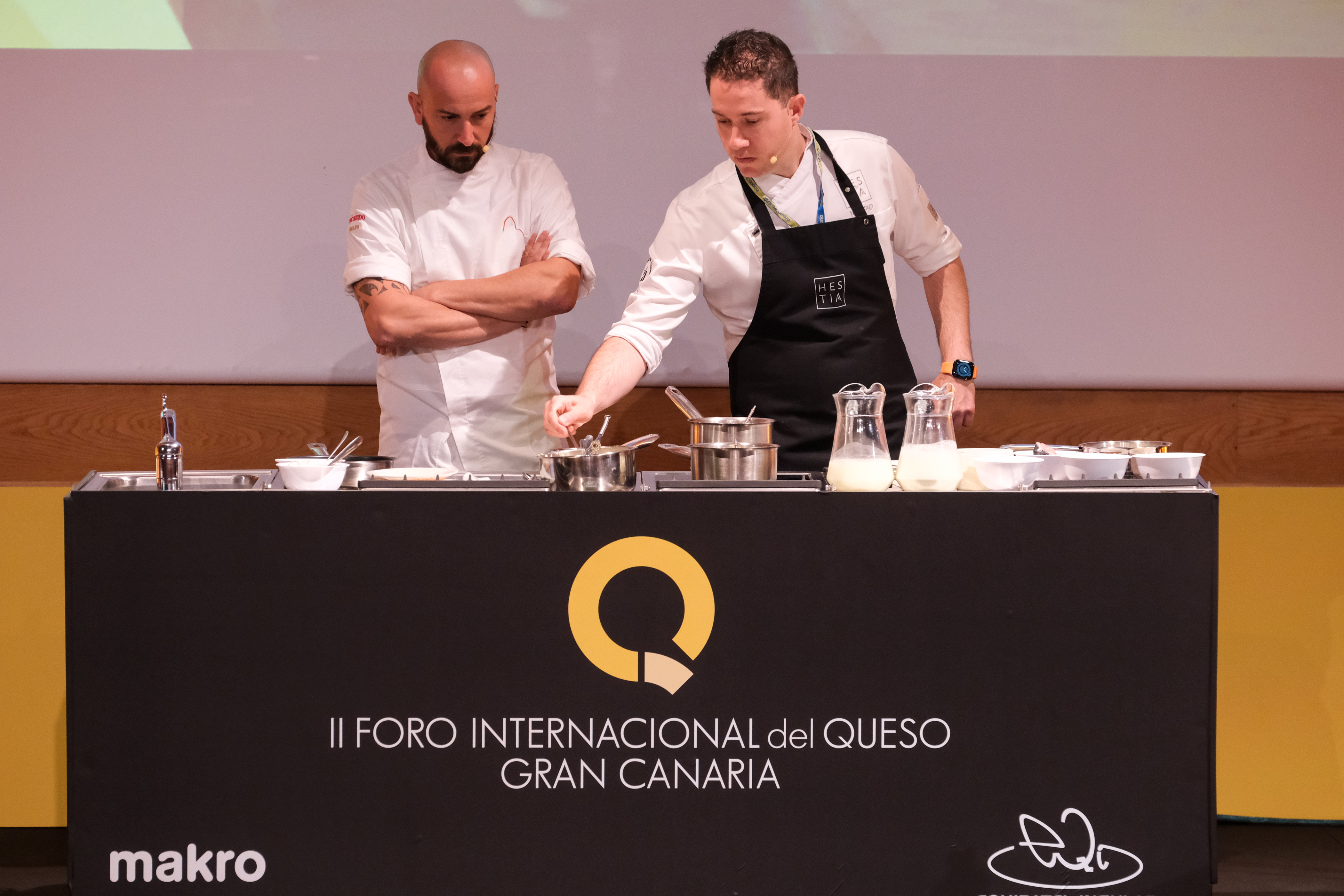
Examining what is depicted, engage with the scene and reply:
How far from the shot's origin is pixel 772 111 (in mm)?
2221

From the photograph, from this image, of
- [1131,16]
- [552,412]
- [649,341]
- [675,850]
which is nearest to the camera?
[675,850]

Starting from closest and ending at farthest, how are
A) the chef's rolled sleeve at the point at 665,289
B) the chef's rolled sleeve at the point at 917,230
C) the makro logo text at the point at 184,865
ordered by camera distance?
the makro logo text at the point at 184,865, the chef's rolled sleeve at the point at 665,289, the chef's rolled sleeve at the point at 917,230

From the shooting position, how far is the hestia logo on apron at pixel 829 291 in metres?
2.39

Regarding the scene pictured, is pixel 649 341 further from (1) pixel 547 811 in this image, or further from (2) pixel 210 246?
(2) pixel 210 246

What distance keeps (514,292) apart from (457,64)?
0.51 meters

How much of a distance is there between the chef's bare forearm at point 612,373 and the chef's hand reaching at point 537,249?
0.41m

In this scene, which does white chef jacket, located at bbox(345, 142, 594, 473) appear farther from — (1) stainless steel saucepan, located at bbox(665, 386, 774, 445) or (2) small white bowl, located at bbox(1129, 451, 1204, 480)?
(2) small white bowl, located at bbox(1129, 451, 1204, 480)

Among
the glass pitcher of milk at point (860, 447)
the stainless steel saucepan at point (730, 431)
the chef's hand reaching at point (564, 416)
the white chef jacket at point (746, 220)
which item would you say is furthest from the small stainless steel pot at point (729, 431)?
the white chef jacket at point (746, 220)

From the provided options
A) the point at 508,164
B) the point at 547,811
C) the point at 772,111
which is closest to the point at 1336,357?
the point at 772,111

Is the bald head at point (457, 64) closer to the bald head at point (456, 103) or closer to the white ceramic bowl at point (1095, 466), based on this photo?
the bald head at point (456, 103)

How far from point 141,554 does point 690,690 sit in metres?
0.80

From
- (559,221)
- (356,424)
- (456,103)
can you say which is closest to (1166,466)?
(559,221)
